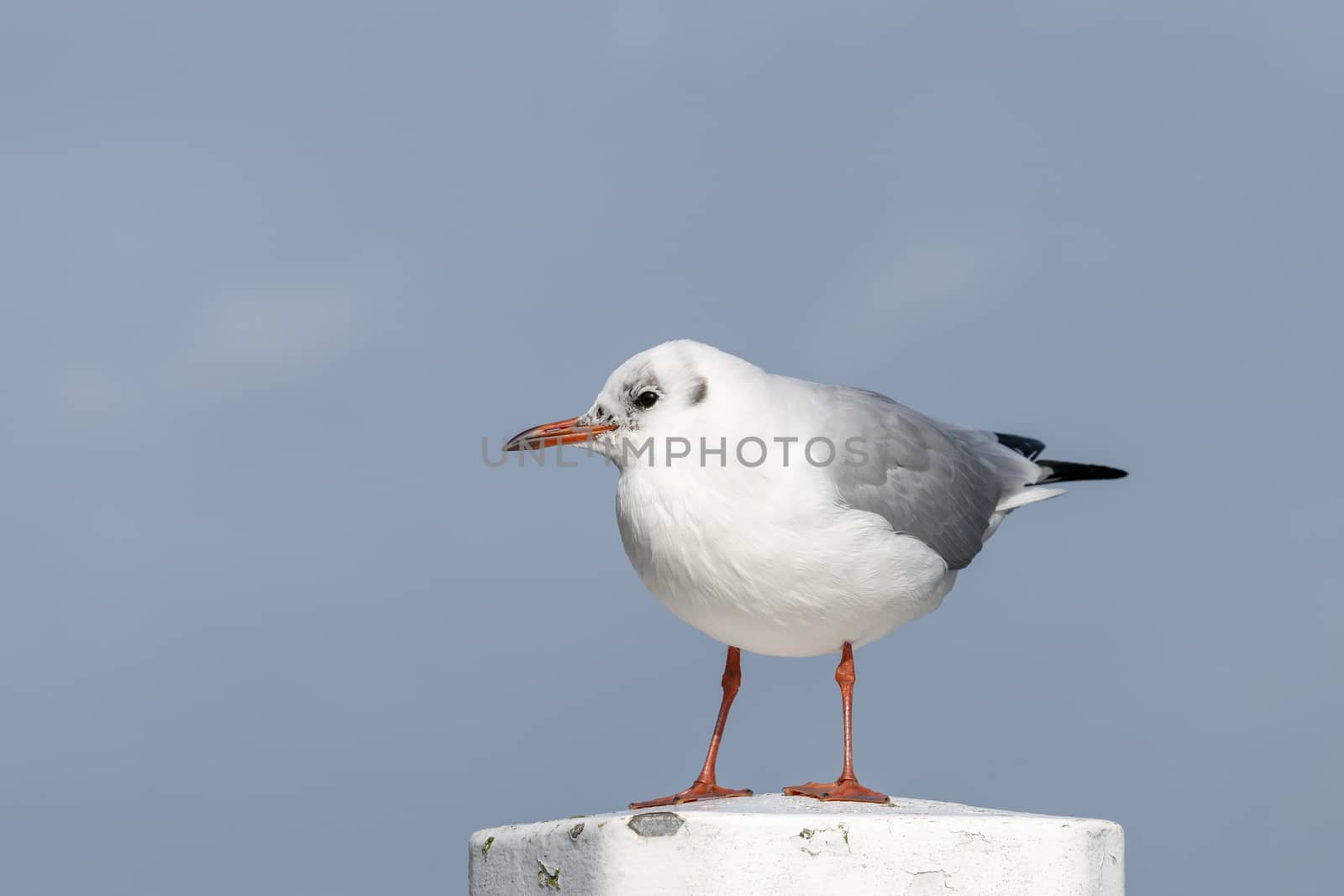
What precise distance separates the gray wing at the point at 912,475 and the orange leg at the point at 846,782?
0.72 meters

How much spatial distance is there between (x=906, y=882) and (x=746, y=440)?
80.6 inches

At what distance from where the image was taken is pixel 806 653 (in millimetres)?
7352

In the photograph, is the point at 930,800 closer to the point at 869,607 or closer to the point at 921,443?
the point at 869,607

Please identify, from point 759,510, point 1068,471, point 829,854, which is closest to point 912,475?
point 759,510

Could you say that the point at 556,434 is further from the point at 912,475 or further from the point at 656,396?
the point at 912,475

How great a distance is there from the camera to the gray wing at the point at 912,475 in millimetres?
7242

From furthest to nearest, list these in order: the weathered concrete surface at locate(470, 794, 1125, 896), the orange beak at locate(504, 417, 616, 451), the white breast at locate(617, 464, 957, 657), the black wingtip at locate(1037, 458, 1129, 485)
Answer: the black wingtip at locate(1037, 458, 1129, 485) → the orange beak at locate(504, 417, 616, 451) → the white breast at locate(617, 464, 957, 657) → the weathered concrete surface at locate(470, 794, 1125, 896)

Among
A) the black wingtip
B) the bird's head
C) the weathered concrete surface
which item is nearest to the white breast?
the bird's head

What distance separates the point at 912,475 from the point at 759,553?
1.21 metres

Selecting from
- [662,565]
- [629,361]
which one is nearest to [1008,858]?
[662,565]

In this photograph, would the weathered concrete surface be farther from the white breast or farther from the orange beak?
the orange beak

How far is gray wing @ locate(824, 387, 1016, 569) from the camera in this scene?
724 cm

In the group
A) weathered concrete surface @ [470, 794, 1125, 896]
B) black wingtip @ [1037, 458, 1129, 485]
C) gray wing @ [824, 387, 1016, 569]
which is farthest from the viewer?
black wingtip @ [1037, 458, 1129, 485]

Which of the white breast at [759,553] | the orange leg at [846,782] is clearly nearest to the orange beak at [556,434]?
A: the white breast at [759,553]
